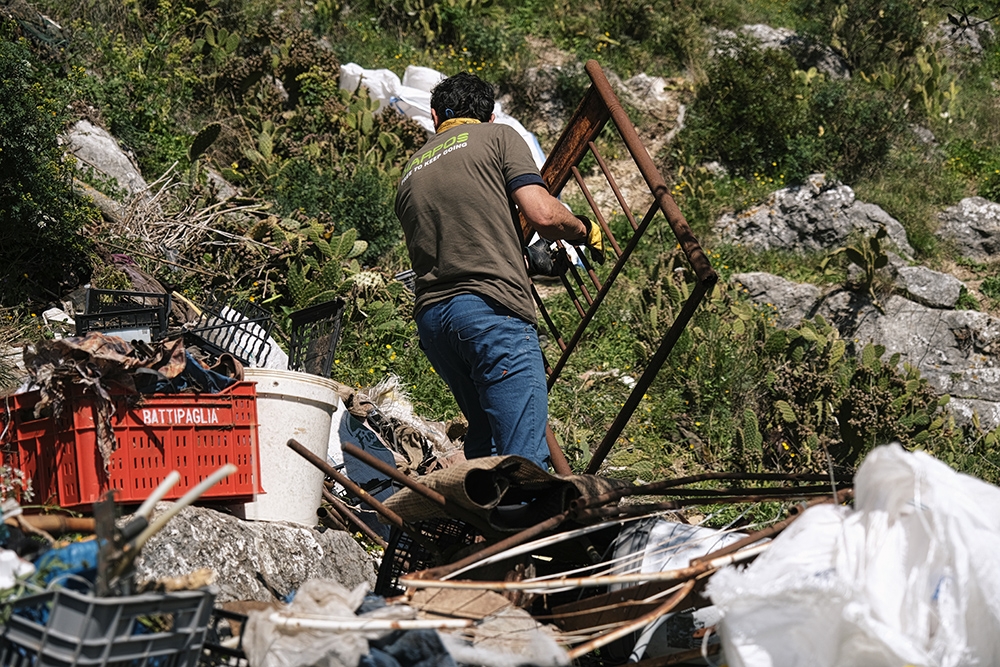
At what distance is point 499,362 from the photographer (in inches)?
134

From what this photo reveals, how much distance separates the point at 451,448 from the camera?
512 centimetres

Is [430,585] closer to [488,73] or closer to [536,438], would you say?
[536,438]

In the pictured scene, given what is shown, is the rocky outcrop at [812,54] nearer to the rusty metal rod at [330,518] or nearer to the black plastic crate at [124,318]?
the rusty metal rod at [330,518]

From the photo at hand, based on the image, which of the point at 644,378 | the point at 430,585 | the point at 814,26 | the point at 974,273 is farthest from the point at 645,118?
the point at 430,585

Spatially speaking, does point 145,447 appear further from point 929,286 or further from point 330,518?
point 929,286

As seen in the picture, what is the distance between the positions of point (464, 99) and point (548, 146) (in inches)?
260

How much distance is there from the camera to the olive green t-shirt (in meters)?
3.50

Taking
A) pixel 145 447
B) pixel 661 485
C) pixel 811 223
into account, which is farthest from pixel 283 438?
pixel 811 223

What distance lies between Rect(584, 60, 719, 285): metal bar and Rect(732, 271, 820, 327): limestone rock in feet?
15.5

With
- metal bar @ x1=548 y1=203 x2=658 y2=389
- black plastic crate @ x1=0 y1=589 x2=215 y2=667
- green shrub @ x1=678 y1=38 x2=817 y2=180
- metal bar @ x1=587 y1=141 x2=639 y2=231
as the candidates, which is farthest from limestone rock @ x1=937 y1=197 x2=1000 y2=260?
black plastic crate @ x1=0 y1=589 x2=215 y2=667

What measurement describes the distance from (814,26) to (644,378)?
32.4 feet

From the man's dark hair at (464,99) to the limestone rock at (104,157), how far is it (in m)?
3.52

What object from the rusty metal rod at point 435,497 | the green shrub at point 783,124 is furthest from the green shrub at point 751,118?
the rusty metal rod at point 435,497

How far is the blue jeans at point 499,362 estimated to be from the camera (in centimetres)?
332
